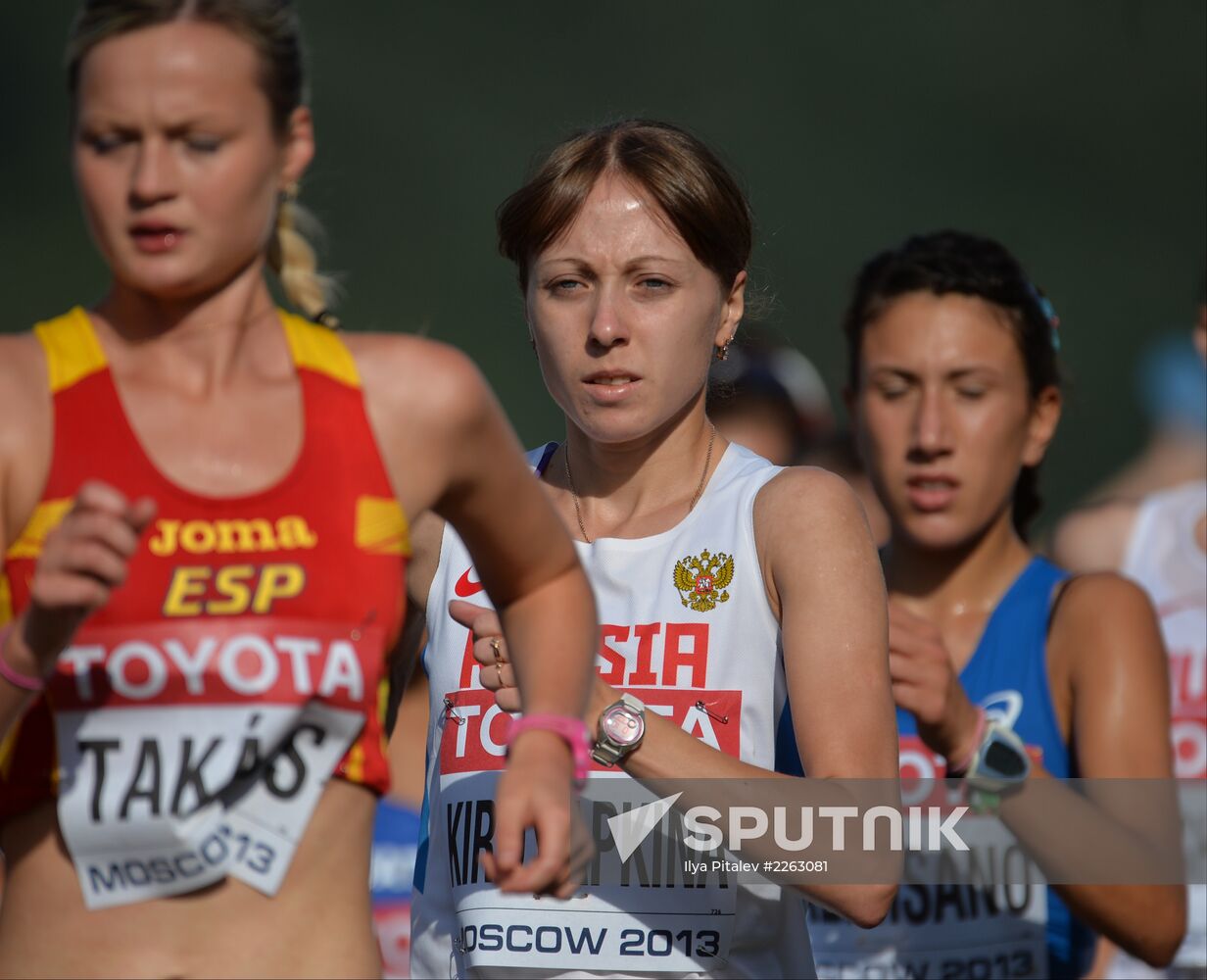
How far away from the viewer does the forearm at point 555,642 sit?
87.7 inches

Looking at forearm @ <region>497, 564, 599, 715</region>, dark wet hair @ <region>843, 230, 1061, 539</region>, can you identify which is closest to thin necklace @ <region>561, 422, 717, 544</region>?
forearm @ <region>497, 564, 599, 715</region>

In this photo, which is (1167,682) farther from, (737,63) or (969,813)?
(737,63)

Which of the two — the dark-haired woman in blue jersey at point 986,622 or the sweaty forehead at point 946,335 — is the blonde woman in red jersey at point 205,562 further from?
the sweaty forehead at point 946,335

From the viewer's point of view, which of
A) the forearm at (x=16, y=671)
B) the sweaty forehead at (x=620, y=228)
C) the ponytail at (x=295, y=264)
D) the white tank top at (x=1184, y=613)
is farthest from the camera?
the white tank top at (x=1184, y=613)

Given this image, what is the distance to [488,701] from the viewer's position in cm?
290

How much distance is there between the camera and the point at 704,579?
288 cm

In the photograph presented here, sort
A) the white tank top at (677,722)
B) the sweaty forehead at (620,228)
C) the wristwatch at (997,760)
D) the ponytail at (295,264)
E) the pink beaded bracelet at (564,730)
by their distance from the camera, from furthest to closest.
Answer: the wristwatch at (997,760), the sweaty forehead at (620,228), the white tank top at (677,722), the ponytail at (295,264), the pink beaded bracelet at (564,730)

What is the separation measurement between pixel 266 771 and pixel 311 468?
14.7 inches

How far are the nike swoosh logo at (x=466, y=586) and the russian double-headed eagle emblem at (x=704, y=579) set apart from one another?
0.35 m

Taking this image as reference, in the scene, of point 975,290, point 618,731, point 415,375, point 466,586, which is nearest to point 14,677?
point 415,375

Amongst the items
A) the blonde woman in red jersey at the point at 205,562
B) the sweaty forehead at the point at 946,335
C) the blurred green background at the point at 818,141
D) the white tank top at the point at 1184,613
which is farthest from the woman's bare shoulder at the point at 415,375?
the blurred green background at the point at 818,141

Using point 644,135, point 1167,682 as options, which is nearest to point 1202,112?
point 1167,682

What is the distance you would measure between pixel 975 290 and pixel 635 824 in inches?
66.0

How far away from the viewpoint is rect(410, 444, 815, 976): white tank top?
9.20ft
